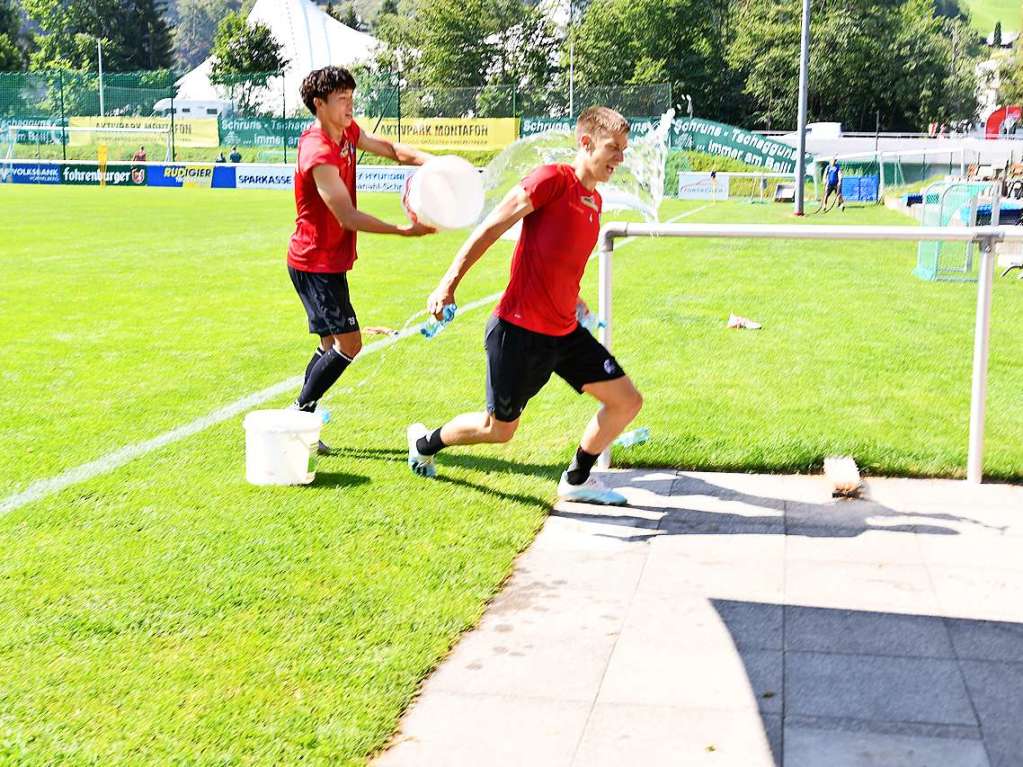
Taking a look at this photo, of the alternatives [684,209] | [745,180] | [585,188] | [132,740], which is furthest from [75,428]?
[745,180]

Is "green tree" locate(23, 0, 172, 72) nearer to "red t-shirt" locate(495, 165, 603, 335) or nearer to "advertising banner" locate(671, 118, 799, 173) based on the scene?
"advertising banner" locate(671, 118, 799, 173)

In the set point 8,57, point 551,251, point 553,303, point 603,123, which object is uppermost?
point 8,57

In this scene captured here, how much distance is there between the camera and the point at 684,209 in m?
34.8

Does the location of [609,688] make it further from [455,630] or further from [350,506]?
[350,506]

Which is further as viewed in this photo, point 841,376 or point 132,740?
point 841,376

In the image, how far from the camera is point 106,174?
150 feet

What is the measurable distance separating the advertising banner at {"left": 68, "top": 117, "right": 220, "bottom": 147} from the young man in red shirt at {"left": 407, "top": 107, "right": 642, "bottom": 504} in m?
43.9

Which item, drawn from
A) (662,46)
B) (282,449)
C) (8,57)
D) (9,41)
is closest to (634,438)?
(282,449)

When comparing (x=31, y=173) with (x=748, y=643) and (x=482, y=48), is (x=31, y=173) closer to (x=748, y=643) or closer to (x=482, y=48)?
(x=748, y=643)

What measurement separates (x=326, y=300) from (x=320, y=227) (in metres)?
0.42

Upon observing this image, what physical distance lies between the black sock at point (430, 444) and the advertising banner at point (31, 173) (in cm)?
4359

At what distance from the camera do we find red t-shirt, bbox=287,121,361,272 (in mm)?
6660

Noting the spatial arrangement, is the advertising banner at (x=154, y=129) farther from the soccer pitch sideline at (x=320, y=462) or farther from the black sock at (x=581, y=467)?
the black sock at (x=581, y=467)

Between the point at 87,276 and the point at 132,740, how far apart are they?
43.6 ft
